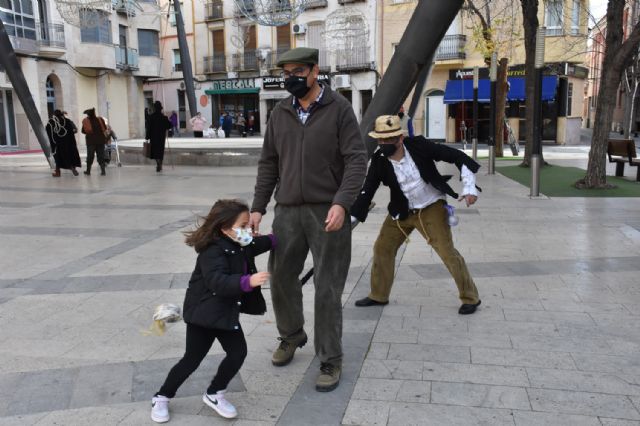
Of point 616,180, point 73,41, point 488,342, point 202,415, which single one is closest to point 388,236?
point 488,342

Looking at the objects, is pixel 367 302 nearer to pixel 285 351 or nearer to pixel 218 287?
pixel 285 351

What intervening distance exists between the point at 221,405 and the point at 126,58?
116ft

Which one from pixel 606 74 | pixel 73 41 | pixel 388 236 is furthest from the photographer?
pixel 73 41

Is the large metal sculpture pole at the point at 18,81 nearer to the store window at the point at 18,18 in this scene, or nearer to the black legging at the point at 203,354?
the store window at the point at 18,18

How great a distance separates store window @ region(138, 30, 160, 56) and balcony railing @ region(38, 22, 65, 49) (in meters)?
7.52

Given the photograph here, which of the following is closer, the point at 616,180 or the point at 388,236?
the point at 388,236

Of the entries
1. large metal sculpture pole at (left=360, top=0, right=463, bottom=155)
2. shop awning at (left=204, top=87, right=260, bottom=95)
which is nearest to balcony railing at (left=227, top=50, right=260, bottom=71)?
shop awning at (left=204, top=87, right=260, bottom=95)

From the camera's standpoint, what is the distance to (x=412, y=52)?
261 inches

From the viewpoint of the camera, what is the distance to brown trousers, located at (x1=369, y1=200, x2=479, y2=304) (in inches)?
184

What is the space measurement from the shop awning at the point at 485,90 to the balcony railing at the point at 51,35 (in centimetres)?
1953

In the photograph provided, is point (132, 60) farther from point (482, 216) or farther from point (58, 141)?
point (482, 216)

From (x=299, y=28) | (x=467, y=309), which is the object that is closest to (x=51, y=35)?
(x=299, y=28)

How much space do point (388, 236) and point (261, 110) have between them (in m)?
36.4

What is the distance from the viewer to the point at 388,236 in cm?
487
